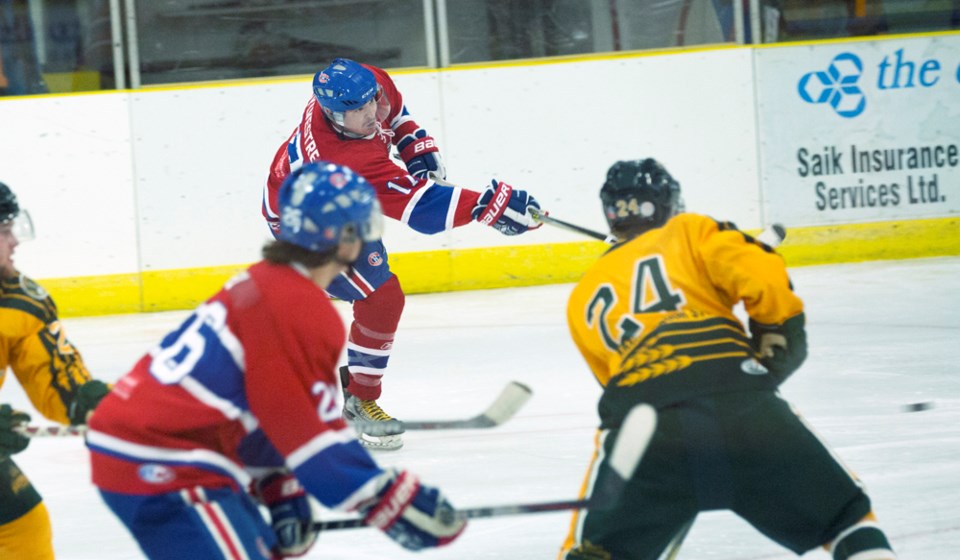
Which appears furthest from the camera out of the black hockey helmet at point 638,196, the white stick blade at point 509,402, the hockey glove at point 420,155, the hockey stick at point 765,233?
the hockey glove at point 420,155

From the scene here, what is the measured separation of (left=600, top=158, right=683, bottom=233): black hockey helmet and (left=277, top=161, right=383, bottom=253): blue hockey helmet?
60 centimetres

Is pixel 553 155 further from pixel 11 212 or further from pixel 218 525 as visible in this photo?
pixel 218 525

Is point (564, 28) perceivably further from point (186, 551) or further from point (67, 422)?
point (186, 551)

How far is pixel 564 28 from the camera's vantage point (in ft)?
22.9

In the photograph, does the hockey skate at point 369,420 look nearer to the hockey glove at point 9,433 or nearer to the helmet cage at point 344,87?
the helmet cage at point 344,87

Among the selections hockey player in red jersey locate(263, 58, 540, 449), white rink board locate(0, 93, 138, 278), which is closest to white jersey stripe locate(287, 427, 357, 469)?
hockey player in red jersey locate(263, 58, 540, 449)

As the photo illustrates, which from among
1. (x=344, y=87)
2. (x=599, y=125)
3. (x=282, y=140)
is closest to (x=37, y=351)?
(x=344, y=87)

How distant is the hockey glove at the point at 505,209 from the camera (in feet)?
13.7

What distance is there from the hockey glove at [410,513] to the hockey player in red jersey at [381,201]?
2241 mm

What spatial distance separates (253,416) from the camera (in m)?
1.87

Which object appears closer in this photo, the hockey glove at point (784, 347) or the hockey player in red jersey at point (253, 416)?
the hockey player in red jersey at point (253, 416)

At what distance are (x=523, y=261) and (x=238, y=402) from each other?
5.16 m

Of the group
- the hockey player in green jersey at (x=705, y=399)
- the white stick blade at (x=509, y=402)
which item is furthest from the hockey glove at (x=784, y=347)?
the white stick blade at (x=509, y=402)

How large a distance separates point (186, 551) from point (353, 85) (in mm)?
2388
